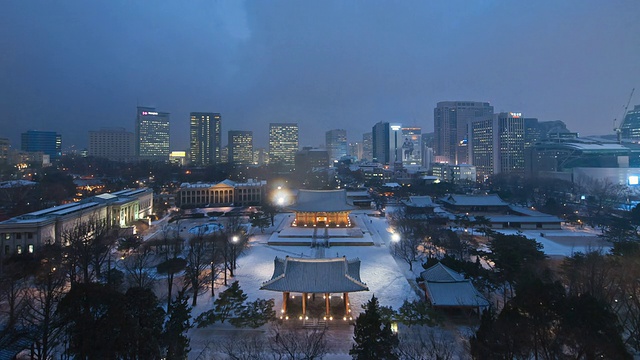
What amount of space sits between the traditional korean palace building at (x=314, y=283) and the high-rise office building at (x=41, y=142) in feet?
445

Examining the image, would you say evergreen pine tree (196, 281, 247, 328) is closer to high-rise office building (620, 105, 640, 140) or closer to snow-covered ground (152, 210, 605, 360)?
snow-covered ground (152, 210, 605, 360)

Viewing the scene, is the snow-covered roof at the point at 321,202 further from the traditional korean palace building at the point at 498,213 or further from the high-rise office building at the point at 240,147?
the high-rise office building at the point at 240,147

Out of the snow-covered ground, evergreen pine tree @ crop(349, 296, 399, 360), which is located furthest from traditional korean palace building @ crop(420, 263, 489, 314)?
evergreen pine tree @ crop(349, 296, 399, 360)

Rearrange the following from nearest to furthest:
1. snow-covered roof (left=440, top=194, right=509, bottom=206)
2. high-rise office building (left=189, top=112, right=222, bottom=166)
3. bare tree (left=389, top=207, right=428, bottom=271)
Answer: bare tree (left=389, top=207, right=428, bottom=271) < snow-covered roof (left=440, top=194, right=509, bottom=206) < high-rise office building (left=189, top=112, right=222, bottom=166)

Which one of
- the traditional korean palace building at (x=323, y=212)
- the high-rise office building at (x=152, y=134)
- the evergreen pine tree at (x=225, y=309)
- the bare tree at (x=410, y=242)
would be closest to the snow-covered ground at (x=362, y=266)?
the evergreen pine tree at (x=225, y=309)

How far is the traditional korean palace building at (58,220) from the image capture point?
22.0 meters

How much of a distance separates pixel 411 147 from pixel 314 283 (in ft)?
369

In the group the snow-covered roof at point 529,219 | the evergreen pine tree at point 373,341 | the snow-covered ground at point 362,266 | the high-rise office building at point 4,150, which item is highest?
the high-rise office building at point 4,150

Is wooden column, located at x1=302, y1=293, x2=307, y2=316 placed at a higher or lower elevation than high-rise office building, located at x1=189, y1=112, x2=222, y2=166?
lower

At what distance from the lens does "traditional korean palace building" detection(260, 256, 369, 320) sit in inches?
545

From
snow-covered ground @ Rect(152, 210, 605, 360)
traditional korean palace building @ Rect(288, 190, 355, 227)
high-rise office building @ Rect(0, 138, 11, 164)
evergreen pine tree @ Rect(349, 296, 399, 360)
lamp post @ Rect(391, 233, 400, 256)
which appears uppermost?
high-rise office building @ Rect(0, 138, 11, 164)

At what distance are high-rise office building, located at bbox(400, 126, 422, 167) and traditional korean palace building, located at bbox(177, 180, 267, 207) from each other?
75.8 m

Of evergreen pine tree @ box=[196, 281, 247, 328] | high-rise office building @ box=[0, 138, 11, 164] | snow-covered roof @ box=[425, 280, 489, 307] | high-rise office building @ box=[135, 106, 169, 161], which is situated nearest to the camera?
evergreen pine tree @ box=[196, 281, 247, 328]

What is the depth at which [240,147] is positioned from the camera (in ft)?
453
